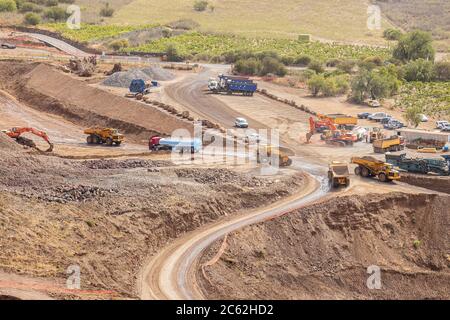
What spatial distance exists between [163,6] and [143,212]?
444 ft

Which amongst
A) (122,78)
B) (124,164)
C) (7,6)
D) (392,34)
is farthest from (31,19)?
(124,164)

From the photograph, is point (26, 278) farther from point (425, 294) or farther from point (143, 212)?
point (425, 294)

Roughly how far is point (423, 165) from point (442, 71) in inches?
2281

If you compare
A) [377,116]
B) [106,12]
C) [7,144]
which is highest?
[106,12]

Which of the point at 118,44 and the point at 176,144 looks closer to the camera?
the point at 176,144

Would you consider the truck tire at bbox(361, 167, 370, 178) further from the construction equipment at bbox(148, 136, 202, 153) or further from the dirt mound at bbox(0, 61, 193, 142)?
the dirt mound at bbox(0, 61, 193, 142)

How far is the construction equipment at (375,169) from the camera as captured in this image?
183ft

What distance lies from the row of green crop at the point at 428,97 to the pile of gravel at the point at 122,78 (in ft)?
99.5

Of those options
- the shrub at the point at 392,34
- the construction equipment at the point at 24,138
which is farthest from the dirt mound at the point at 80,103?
the shrub at the point at 392,34

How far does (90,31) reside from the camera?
14612cm

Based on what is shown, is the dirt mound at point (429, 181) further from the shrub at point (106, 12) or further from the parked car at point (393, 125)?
the shrub at point (106, 12)

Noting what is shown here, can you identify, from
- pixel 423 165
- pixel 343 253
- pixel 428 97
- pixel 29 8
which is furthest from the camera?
pixel 29 8

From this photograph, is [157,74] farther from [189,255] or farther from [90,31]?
[189,255]
